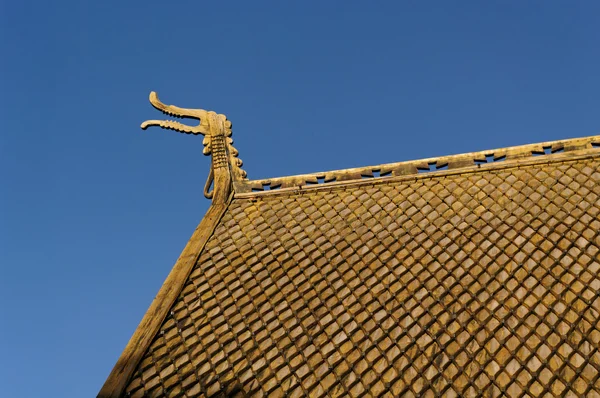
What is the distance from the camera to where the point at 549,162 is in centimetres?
1102

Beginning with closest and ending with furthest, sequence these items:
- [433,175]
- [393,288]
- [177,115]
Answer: [393,288] < [433,175] < [177,115]

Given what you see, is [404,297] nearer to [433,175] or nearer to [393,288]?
[393,288]

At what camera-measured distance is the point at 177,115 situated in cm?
1300

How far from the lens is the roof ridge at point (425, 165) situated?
11125mm

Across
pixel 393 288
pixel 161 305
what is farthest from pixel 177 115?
pixel 393 288

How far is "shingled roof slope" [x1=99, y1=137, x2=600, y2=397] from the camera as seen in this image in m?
7.97

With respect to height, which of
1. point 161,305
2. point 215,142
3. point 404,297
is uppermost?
point 215,142

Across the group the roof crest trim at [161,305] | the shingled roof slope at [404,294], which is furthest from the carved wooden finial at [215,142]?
the shingled roof slope at [404,294]

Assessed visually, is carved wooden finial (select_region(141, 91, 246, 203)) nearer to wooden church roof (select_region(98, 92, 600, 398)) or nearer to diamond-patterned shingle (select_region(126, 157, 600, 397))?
wooden church roof (select_region(98, 92, 600, 398))

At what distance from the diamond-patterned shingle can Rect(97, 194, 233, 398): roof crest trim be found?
0.10 meters

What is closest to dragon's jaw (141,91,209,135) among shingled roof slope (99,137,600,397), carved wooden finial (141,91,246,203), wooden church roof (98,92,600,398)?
carved wooden finial (141,91,246,203)

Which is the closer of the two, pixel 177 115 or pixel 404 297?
pixel 404 297

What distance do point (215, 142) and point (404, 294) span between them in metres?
4.78

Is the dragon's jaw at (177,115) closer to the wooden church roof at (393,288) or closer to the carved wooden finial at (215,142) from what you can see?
the carved wooden finial at (215,142)
